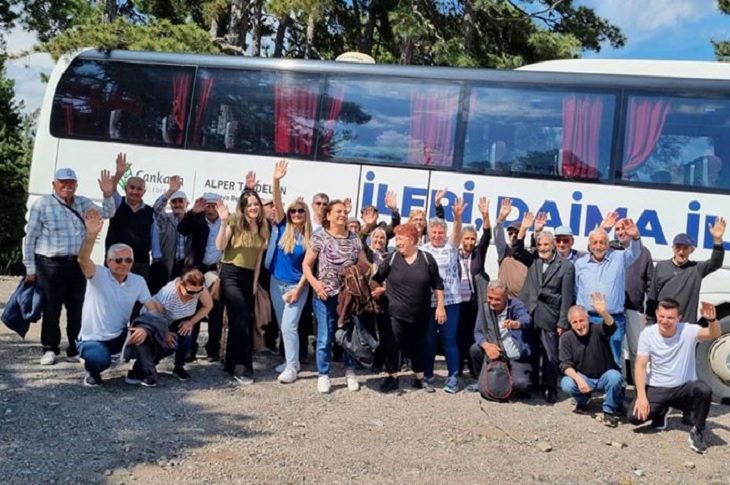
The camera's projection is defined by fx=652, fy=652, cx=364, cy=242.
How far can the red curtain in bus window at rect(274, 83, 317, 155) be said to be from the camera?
25.8ft

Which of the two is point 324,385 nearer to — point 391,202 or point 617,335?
point 391,202

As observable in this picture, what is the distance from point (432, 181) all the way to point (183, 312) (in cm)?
320

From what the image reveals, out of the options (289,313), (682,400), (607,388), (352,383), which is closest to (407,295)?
(352,383)

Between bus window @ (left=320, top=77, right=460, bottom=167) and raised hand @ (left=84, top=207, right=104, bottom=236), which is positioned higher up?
bus window @ (left=320, top=77, right=460, bottom=167)

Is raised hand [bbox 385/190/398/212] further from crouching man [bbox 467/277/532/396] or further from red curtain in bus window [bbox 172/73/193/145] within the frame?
red curtain in bus window [bbox 172/73/193/145]

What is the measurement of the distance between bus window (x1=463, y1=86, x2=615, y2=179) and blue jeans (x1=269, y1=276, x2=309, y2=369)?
2678mm

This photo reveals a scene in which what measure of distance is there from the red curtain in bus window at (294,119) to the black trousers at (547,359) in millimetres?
3530

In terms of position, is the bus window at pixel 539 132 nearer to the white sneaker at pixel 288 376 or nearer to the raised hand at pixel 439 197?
the raised hand at pixel 439 197

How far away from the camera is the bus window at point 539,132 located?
7211 millimetres

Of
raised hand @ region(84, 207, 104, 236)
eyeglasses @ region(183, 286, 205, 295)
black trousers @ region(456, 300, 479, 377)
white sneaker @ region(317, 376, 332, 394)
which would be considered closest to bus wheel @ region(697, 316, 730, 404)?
black trousers @ region(456, 300, 479, 377)

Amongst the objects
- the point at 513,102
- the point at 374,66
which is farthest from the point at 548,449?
the point at 374,66

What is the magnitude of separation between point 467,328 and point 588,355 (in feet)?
4.18

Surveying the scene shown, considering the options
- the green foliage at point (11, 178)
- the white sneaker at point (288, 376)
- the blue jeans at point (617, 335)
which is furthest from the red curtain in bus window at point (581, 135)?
the green foliage at point (11, 178)

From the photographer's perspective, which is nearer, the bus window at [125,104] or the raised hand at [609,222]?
the raised hand at [609,222]
